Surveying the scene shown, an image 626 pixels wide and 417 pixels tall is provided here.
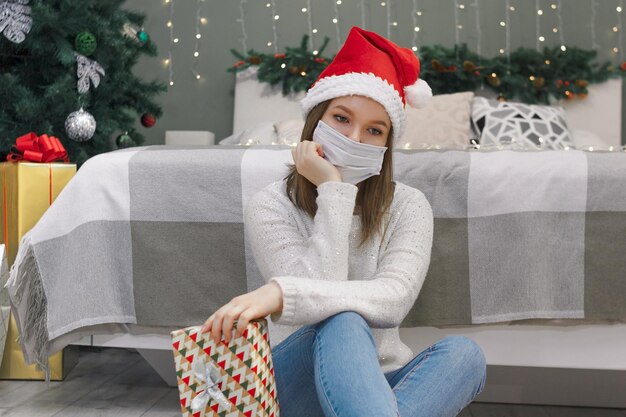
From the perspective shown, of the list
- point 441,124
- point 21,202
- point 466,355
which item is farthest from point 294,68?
point 466,355

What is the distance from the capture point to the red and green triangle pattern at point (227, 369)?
3.32 ft

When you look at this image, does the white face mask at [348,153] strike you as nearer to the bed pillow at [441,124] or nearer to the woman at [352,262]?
the woman at [352,262]

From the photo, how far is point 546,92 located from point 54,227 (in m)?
2.61

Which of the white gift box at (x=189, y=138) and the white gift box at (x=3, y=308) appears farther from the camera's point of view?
the white gift box at (x=189, y=138)

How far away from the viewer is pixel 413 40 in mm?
3863

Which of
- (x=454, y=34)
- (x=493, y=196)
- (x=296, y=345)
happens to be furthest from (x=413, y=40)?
(x=296, y=345)

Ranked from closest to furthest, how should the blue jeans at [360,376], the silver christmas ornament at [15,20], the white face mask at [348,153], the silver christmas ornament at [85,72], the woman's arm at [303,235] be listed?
the blue jeans at [360,376], the woman's arm at [303,235], the white face mask at [348,153], the silver christmas ornament at [15,20], the silver christmas ornament at [85,72]

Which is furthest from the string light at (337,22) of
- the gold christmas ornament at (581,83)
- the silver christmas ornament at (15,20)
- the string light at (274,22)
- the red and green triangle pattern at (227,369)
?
the red and green triangle pattern at (227,369)

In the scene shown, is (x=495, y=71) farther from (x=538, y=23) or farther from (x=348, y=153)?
(x=348, y=153)

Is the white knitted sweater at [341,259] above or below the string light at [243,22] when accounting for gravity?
below

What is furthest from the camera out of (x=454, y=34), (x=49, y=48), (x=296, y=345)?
(x=454, y=34)

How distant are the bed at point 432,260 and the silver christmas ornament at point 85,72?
106 cm

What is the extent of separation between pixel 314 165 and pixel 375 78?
22 cm

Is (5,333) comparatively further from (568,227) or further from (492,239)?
(568,227)
